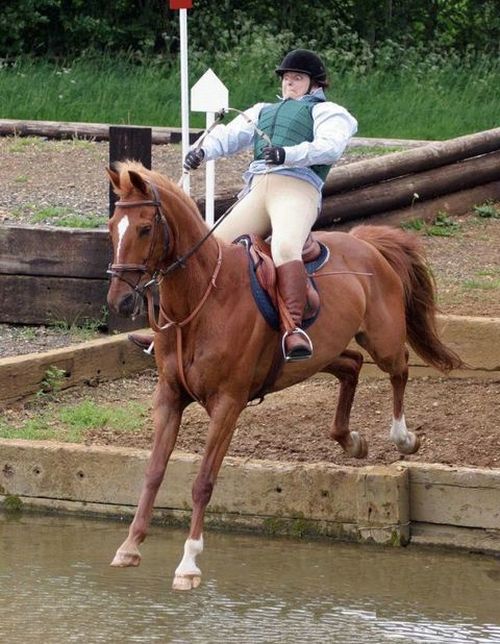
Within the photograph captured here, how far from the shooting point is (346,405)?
8.30 m

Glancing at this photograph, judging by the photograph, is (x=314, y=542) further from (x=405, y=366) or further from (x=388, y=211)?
(x=388, y=211)

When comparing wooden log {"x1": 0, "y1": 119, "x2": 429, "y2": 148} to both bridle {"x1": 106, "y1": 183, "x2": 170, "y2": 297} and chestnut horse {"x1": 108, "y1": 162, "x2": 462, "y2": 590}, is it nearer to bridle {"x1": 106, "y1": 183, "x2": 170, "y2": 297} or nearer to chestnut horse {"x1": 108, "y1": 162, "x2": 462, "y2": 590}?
chestnut horse {"x1": 108, "y1": 162, "x2": 462, "y2": 590}

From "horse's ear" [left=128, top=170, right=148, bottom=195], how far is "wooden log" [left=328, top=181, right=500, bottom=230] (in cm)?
564

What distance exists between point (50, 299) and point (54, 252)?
0.35 metres

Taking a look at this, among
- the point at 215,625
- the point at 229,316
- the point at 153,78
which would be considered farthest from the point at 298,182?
the point at 153,78

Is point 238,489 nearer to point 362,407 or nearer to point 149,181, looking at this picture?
point 362,407

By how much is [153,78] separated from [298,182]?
11.5 meters

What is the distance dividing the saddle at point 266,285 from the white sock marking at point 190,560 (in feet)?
3.83

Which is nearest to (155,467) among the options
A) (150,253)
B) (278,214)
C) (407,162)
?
(150,253)

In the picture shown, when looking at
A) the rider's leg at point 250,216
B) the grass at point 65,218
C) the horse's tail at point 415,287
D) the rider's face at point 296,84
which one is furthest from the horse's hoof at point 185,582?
the grass at point 65,218

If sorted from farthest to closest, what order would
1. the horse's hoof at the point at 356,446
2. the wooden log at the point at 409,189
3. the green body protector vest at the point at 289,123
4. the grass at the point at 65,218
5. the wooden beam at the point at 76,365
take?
the wooden log at the point at 409,189, the grass at the point at 65,218, the wooden beam at the point at 76,365, the horse's hoof at the point at 356,446, the green body protector vest at the point at 289,123

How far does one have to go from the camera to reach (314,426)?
901cm

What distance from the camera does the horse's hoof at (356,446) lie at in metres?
8.21

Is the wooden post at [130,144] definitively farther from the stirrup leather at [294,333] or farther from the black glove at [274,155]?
the stirrup leather at [294,333]
